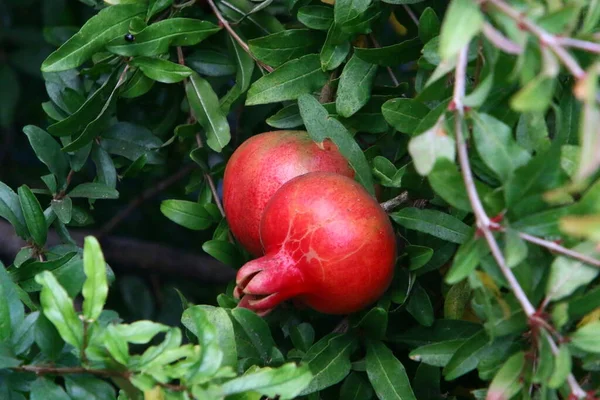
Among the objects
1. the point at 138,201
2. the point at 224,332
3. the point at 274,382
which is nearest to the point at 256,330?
the point at 224,332

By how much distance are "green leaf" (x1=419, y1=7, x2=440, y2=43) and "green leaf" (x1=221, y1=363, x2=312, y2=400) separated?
391mm

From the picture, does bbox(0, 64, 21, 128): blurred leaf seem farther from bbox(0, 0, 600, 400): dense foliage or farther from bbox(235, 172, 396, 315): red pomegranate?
bbox(235, 172, 396, 315): red pomegranate

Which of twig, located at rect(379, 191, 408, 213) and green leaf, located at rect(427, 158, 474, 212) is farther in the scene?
twig, located at rect(379, 191, 408, 213)

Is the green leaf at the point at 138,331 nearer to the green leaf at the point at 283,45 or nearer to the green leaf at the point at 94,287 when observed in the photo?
the green leaf at the point at 94,287

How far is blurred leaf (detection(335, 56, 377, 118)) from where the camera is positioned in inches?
37.7

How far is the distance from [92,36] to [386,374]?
20.4 inches

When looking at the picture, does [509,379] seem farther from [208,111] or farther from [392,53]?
[208,111]

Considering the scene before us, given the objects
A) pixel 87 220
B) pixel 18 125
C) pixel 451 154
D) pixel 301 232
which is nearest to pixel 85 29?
pixel 87 220

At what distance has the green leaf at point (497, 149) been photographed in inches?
26.8

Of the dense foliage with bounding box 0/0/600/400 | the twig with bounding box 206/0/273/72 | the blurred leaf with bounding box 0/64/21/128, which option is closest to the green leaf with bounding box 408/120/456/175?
the dense foliage with bounding box 0/0/600/400

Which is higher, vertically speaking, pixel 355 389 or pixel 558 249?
pixel 558 249

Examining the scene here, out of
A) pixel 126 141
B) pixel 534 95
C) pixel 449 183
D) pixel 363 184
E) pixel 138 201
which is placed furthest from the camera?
pixel 138 201

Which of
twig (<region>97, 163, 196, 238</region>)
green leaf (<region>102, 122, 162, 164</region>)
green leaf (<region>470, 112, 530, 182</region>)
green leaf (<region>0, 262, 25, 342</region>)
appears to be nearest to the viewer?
green leaf (<region>470, 112, 530, 182</region>)

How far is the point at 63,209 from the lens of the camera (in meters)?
1.03
